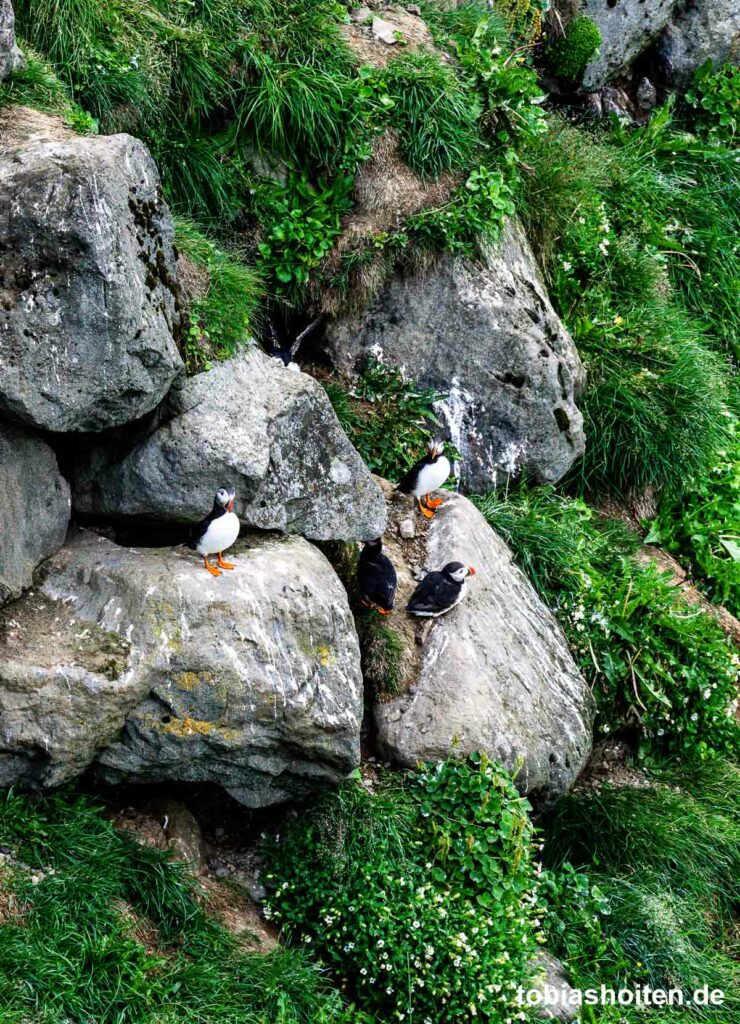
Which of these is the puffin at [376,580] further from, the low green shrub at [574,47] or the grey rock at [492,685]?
the low green shrub at [574,47]

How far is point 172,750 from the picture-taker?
4.76 meters

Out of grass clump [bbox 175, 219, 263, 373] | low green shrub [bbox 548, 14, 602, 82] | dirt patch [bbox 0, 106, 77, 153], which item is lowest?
grass clump [bbox 175, 219, 263, 373]

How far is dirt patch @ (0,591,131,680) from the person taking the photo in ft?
15.1

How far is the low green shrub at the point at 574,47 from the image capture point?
31.6 ft

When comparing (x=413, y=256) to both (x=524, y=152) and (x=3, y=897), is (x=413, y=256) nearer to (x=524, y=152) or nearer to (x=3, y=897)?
(x=524, y=152)

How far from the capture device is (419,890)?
5.05m

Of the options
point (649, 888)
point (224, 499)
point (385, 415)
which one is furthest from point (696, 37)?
point (649, 888)

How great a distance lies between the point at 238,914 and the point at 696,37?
30.7 ft

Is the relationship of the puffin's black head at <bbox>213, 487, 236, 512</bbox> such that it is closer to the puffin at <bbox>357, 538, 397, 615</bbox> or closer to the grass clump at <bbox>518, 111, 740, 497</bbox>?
the puffin at <bbox>357, 538, 397, 615</bbox>

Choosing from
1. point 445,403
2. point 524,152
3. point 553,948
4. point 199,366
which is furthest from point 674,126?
point 553,948

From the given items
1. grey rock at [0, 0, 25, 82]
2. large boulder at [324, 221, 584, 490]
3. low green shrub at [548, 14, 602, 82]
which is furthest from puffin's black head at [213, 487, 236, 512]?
low green shrub at [548, 14, 602, 82]

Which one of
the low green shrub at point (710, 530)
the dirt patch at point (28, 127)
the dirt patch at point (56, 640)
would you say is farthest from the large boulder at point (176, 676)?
the low green shrub at point (710, 530)

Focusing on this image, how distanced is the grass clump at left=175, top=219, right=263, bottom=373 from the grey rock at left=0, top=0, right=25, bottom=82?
1129mm

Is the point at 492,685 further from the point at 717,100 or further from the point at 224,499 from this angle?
the point at 717,100
